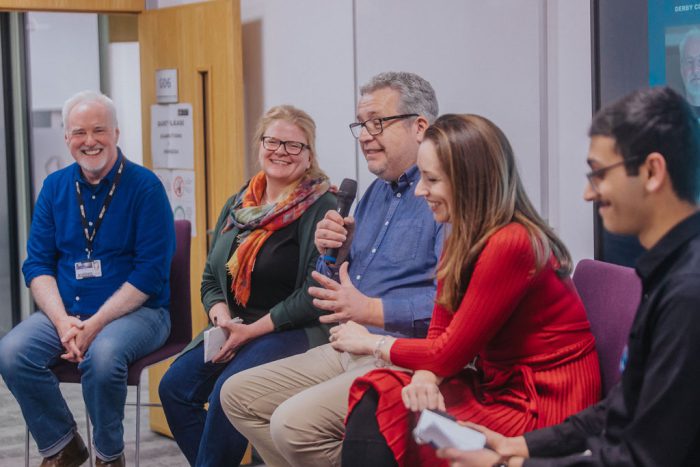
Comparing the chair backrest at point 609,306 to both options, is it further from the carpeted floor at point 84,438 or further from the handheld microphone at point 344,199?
the carpeted floor at point 84,438

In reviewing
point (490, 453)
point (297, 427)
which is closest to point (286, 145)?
point (297, 427)

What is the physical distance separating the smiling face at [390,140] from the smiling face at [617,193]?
4.21 ft

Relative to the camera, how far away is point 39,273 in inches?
145

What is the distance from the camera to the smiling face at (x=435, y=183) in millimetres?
2260

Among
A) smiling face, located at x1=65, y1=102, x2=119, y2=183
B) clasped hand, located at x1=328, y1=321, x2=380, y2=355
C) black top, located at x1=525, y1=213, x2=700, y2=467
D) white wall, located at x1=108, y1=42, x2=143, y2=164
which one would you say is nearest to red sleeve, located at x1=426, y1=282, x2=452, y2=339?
clasped hand, located at x1=328, y1=321, x2=380, y2=355

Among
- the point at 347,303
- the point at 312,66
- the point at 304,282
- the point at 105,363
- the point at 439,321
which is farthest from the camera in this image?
the point at 312,66

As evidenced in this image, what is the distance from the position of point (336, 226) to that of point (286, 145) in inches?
24.7

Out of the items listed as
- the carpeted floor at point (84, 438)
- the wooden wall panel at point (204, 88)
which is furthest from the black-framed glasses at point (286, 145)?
the carpeted floor at point (84, 438)

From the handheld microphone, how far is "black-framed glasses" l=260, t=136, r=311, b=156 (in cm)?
54

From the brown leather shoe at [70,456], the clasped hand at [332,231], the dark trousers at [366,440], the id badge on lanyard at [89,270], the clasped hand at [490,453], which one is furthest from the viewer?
the id badge on lanyard at [89,270]

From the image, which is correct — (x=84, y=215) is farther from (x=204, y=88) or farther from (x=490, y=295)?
(x=490, y=295)

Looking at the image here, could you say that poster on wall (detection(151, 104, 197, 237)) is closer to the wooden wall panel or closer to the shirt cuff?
the wooden wall panel

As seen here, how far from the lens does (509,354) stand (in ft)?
7.17

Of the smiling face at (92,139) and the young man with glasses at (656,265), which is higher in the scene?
the smiling face at (92,139)
